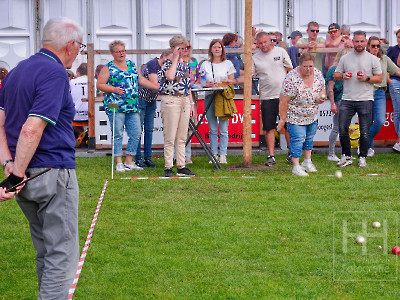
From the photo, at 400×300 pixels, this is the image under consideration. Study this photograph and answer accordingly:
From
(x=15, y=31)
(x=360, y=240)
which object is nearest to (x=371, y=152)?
(x=360, y=240)

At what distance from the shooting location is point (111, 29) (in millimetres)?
16109

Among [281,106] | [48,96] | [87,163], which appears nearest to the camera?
[48,96]

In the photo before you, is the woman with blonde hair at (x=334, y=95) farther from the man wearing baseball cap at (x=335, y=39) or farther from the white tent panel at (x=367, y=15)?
the white tent panel at (x=367, y=15)

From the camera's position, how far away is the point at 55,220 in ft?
14.2

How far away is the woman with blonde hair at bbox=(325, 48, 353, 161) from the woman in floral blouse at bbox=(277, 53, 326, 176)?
1.82 metres

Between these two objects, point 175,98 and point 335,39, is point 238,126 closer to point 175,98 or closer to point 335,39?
point 335,39

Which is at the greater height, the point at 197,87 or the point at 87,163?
the point at 197,87

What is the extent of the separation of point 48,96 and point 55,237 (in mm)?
817

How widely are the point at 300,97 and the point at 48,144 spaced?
6746 millimetres

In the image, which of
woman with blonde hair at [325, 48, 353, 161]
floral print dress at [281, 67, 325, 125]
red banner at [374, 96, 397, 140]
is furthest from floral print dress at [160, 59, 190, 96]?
red banner at [374, 96, 397, 140]

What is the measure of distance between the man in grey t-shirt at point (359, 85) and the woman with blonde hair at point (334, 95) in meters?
0.71

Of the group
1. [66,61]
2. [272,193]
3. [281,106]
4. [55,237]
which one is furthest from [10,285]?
[281,106]

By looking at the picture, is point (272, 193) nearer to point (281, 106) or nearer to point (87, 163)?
point (281, 106)

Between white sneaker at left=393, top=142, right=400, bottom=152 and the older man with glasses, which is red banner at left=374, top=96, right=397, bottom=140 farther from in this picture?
the older man with glasses
